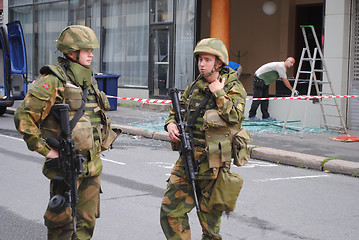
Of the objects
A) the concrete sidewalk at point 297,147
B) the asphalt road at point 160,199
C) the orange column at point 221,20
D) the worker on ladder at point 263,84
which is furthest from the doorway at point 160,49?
the asphalt road at point 160,199

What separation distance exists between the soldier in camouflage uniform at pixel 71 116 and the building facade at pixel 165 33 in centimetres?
1010

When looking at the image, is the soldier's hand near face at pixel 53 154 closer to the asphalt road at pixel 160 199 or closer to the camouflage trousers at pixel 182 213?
the camouflage trousers at pixel 182 213

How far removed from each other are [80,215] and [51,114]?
2.46ft

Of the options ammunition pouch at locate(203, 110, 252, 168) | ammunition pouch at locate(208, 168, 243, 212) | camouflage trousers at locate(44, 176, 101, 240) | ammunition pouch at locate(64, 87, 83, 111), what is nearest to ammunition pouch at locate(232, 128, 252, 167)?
ammunition pouch at locate(203, 110, 252, 168)

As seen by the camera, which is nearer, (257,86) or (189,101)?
(189,101)

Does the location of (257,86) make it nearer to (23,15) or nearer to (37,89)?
(37,89)

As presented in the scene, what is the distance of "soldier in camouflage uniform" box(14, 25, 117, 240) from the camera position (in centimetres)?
371

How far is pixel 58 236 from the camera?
3.94 meters

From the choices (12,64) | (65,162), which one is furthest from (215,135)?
(12,64)

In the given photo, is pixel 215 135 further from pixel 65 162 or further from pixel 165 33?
pixel 165 33

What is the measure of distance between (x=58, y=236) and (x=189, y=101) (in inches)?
52.6

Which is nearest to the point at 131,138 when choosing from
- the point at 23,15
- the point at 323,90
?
the point at 323,90

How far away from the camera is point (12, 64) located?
1536cm

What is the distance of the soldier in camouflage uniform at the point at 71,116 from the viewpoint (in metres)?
3.71
